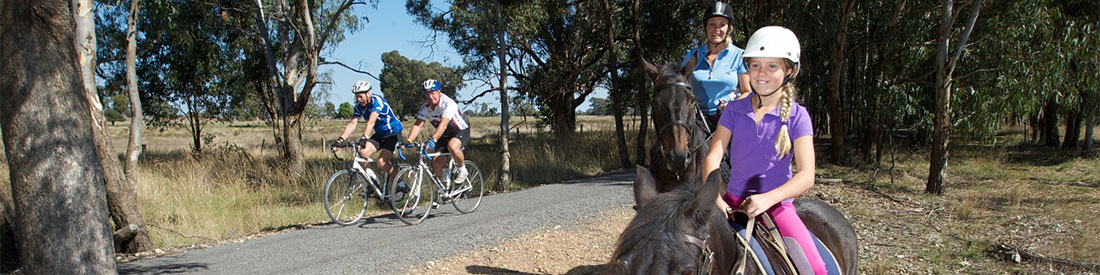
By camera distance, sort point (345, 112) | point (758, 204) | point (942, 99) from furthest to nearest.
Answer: point (345, 112)
point (942, 99)
point (758, 204)

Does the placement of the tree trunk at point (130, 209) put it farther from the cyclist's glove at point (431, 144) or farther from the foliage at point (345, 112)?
the foliage at point (345, 112)

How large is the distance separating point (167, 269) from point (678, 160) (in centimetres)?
572

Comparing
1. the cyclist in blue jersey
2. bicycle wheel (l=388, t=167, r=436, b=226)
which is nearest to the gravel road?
bicycle wheel (l=388, t=167, r=436, b=226)

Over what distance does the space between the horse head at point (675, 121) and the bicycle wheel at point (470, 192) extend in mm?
5438

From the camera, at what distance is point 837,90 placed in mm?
14328

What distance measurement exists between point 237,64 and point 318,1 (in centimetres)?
380

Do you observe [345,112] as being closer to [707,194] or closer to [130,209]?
[130,209]

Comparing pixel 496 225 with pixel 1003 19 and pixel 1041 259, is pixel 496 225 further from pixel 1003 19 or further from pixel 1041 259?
pixel 1003 19

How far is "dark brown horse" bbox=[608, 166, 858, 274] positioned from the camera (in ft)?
5.40

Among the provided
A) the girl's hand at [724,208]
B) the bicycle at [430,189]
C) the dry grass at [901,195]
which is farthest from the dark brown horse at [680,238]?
the bicycle at [430,189]

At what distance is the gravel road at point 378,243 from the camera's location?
6.13 metres

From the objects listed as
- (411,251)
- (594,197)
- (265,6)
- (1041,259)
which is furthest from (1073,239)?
(265,6)

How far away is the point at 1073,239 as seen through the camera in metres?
6.59

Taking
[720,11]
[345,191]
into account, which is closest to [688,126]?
[720,11]
